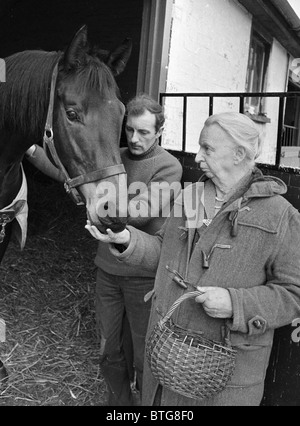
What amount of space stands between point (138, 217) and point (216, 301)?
779mm

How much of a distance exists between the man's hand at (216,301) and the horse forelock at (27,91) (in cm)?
109

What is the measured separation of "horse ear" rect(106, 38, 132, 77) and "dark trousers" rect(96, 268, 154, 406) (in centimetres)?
106

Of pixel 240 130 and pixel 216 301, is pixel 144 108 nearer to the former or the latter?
pixel 240 130

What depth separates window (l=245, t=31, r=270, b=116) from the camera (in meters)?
5.86

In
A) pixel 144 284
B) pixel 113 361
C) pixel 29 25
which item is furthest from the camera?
pixel 29 25

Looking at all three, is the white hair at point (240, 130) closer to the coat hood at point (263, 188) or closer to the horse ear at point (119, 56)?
the coat hood at point (263, 188)

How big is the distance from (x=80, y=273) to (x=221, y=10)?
304cm

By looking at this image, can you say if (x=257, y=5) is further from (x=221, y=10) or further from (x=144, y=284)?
(x=144, y=284)

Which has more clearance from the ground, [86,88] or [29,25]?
[29,25]

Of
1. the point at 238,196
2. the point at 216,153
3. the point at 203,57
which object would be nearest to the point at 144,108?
the point at 216,153

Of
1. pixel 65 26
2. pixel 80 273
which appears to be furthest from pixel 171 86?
pixel 65 26

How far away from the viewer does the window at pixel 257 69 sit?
5863mm

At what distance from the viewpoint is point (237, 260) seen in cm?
141

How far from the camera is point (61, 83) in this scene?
5.74ft
